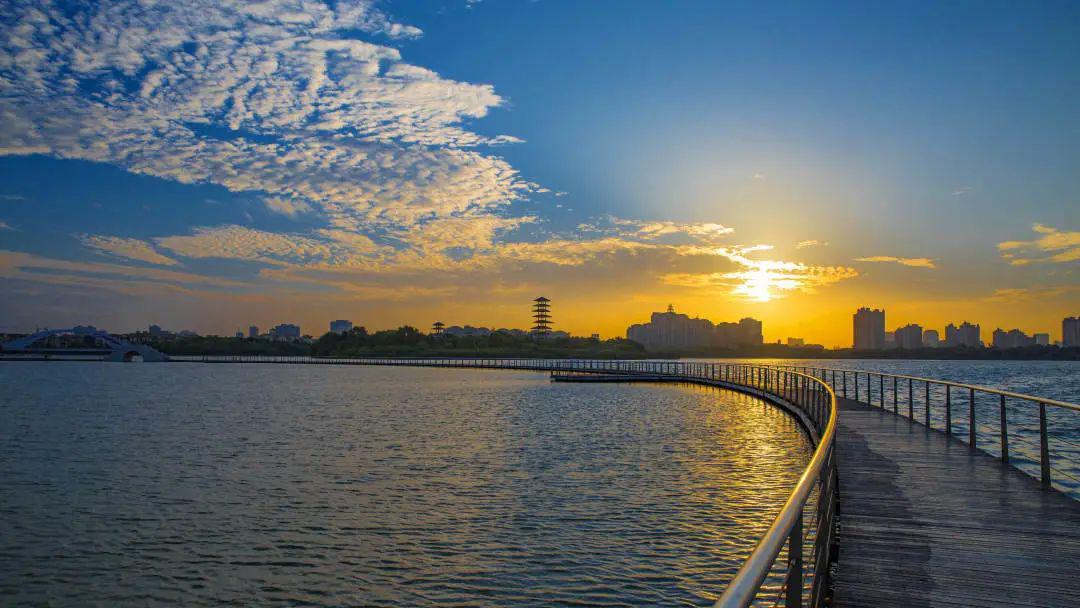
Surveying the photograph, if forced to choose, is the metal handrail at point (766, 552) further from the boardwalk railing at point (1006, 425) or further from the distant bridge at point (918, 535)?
the boardwalk railing at point (1006, 425)

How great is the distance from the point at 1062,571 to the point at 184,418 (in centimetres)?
3851

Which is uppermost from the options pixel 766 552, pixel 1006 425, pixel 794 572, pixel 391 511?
pixel 766 552

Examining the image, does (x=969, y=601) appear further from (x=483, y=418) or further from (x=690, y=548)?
(x=483, y=418)

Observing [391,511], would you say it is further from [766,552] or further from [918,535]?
[766,552]

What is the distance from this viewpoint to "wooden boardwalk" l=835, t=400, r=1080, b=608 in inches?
229

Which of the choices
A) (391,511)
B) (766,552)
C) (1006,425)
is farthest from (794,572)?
(391,511)

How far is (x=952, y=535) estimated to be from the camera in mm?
7469

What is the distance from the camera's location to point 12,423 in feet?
122

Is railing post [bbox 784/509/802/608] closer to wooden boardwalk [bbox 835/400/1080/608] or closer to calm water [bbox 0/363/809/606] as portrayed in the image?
wooden boardwalk [bbox 835/400/1080/608]

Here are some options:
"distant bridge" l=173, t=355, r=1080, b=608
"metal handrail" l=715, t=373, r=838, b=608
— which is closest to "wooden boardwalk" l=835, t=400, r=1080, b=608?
"distant bridge" l=173, t=355, r=1080, b=608

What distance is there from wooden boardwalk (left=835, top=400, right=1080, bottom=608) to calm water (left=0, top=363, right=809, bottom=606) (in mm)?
2512

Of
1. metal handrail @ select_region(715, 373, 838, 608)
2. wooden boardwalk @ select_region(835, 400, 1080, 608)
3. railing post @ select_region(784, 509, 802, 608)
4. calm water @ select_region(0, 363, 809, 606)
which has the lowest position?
calm water @ select_region(0, 363, 809, 606)

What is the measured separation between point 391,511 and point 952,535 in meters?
10.4

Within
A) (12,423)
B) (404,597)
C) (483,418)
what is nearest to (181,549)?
(404,597)
